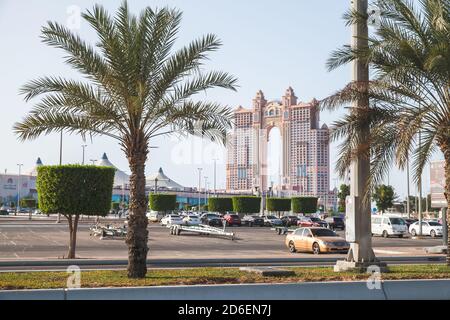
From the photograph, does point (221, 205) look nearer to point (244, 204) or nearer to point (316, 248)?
point (244, 204)

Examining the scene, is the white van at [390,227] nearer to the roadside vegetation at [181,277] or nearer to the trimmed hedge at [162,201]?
the trimmed hedge at [162,201]

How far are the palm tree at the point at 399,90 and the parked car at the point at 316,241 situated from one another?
1217cm

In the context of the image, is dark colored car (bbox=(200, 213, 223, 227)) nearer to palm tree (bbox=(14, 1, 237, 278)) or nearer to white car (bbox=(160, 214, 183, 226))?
white car (bbox=(160, 214, 183, 226))

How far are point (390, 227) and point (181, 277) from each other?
117 feet

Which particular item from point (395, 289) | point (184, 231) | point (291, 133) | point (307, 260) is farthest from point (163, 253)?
point (291, 133)

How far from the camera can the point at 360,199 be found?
15.9 meters

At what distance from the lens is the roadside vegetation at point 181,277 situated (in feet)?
40.8

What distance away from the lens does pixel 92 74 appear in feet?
48.2

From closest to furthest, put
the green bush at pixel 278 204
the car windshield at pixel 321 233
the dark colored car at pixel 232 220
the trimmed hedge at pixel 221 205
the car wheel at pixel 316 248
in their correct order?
the car wheel at pixel 316 248
the car windshield at pixel 321 233
the dark colored car at pixel 232 220
the trimmed hedge at pixel 221 205
the green bush at pixel 278 204

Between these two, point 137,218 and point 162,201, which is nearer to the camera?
point 137,218

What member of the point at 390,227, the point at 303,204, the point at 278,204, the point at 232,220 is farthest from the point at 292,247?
the point at 278,204

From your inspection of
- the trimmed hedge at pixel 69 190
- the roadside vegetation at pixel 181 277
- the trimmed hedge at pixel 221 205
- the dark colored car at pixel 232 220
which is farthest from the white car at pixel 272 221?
the roadside vegetation at pixel 181 277
